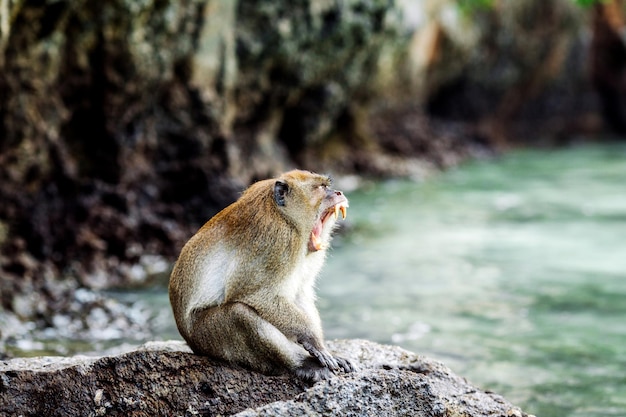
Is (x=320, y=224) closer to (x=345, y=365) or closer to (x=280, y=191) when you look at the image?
(x=280, y=191)

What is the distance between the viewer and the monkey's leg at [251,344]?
509 centimetres

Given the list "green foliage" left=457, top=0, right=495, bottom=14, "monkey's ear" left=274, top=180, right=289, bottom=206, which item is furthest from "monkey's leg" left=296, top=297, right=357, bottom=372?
"green foliage" left=457, top=0, right=495, bottom=14

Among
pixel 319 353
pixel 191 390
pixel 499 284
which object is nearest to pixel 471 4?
pixel 499 284

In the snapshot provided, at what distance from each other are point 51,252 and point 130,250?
44.6 inches

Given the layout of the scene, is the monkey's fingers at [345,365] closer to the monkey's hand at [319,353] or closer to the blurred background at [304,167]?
the monkey's hand at [319,353]

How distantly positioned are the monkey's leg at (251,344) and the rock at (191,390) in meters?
0.07

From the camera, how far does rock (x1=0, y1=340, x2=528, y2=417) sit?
16.1 feet

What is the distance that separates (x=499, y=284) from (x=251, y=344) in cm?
788

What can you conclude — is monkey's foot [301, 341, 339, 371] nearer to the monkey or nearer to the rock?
the monkey

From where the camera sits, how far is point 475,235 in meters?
15.8

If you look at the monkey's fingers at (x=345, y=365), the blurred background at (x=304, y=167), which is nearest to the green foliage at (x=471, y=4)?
the blurred background at (x=304, y=167)

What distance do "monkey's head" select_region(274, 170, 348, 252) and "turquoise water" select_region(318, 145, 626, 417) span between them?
3.35 meters

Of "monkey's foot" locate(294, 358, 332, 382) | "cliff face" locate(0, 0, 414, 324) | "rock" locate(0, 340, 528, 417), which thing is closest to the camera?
"rock" locate(0, 340, 528, 417)

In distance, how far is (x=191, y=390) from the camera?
5148mm
